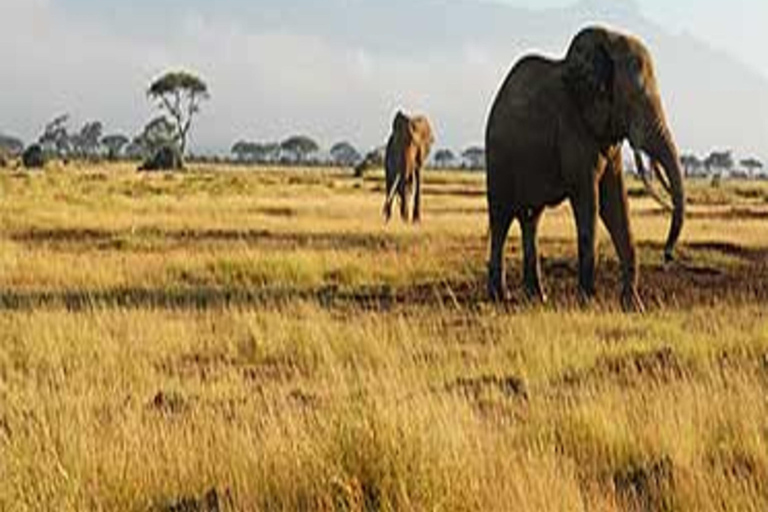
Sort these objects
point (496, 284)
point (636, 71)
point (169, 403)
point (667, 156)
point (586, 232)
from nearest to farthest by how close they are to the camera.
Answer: point (169, 403) → point (667, 156) → point (636, 71) → point (586, 232) → point (496, 284)

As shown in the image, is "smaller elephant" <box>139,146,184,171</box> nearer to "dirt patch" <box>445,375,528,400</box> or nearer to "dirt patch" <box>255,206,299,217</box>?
"dirt patch" <box>255,206,299,217</box>

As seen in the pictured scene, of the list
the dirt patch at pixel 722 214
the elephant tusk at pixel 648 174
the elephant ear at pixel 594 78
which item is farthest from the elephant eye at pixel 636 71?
the dirt patch at pixel 722 214

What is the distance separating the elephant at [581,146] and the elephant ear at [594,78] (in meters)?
0.01

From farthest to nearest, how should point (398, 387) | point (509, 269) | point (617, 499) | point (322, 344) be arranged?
1. point (509, 269)
2. point (322, 344)
3. point (398, 387)
4. point (617, 499)

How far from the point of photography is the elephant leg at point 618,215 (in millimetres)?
14953

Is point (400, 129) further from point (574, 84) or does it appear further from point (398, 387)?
point (398, 387)

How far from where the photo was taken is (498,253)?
53.9 feet

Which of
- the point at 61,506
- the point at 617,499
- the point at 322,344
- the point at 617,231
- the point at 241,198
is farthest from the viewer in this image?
the point at 241,198

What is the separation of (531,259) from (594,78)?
100 inches

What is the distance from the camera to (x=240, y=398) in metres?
9.06

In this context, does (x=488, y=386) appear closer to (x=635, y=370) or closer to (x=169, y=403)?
(x=635, y=370)

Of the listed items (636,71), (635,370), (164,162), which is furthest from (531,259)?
(164,162)

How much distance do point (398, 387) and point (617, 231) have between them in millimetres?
6943

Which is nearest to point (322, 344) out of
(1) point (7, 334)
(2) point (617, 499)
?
(1) point (7, 334)
